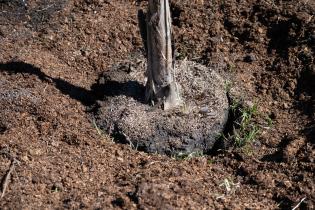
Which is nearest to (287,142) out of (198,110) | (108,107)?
(198,110)

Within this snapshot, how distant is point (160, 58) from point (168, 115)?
0.86 ft

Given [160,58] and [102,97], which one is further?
[102,97]

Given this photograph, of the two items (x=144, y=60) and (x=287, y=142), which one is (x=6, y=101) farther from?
(x=287, y=142)

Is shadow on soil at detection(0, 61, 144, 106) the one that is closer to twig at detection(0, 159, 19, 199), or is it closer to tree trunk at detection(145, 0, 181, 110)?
tree trunk at detection(145, 0, 181, 110)

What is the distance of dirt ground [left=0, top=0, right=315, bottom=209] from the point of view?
6.70ft

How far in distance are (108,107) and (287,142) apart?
2.60ft

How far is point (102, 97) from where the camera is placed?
2.54 meters

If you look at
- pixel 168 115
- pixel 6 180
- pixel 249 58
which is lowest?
pixel 6 180

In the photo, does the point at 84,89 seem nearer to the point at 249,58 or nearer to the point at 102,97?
the point at 102,97

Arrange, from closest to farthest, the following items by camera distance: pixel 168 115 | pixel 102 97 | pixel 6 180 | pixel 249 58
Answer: pixel 6 180, pixel 168 115, pixel 102 97, pixel 249 58

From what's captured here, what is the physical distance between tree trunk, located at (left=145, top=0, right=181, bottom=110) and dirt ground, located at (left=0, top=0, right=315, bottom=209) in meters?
0.10

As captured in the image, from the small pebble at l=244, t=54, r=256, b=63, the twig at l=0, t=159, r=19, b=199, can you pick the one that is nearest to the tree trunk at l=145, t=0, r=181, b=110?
the small pebble at l=244, t=54, r=256, b=63

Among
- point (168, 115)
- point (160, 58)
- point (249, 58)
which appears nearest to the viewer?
point (160, 58)

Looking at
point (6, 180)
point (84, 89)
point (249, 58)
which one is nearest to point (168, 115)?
point (84, 89)
